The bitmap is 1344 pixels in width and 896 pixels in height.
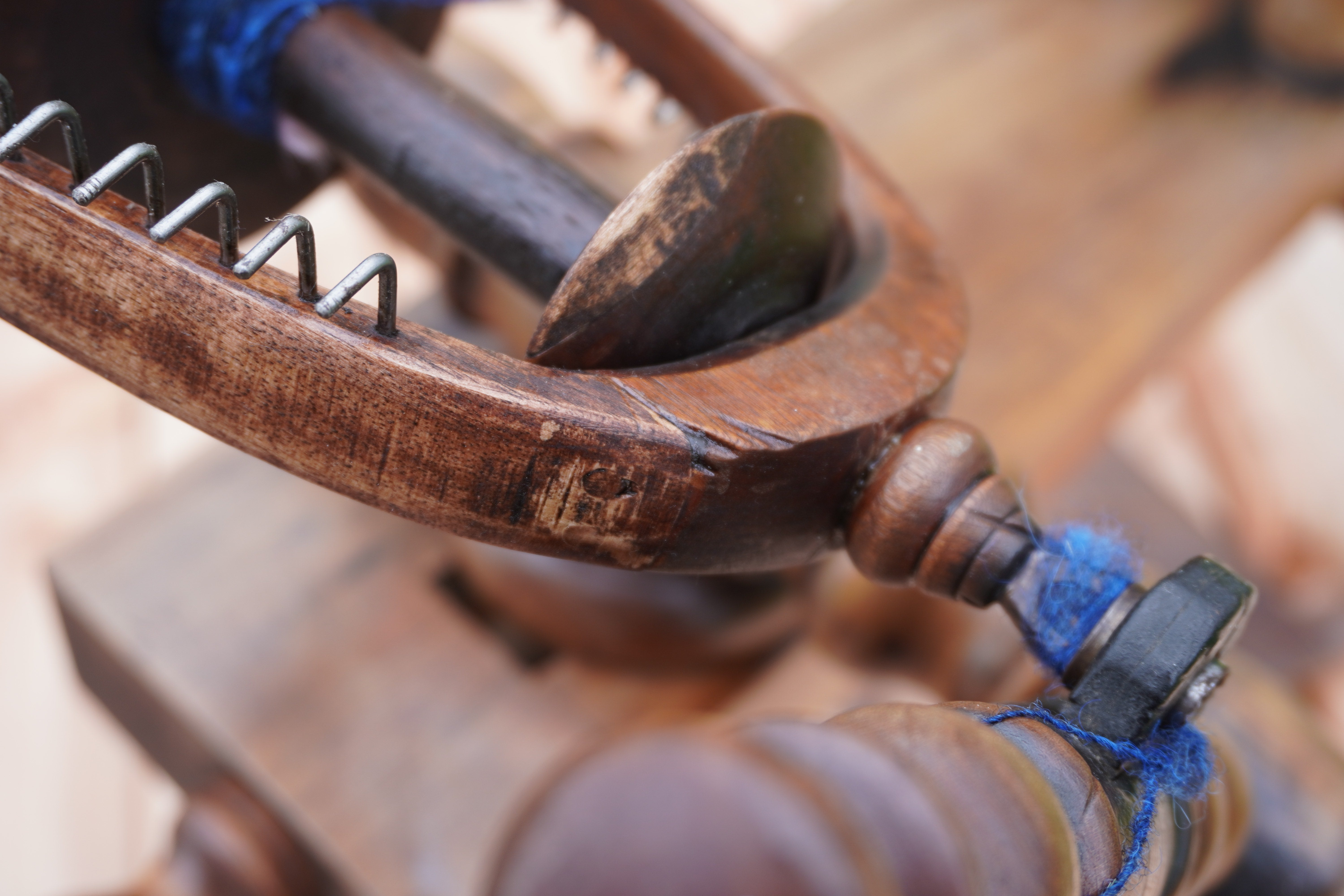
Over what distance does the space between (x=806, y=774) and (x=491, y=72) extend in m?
0.70

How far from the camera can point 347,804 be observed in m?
0.50

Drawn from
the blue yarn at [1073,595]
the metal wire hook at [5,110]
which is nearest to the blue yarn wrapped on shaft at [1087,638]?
the blue yarn at [1073,595]

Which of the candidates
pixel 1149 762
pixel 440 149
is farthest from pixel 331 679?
pixel 1149 762

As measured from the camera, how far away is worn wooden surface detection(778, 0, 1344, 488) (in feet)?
2.09

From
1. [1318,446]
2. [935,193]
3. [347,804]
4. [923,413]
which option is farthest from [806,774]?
[1318,446]

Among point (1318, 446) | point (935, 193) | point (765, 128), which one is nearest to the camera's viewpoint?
point (765, 128)

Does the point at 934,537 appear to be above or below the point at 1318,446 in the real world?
above

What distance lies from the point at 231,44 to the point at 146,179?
13 cm

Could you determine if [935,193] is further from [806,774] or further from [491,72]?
[806,774]

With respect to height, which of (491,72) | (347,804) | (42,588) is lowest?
(42,588)

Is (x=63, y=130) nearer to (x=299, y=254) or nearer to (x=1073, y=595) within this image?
(x=299, y=254)

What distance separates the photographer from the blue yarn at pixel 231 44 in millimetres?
382

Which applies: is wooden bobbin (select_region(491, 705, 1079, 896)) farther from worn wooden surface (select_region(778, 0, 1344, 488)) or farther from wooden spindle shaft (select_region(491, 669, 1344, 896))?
worn wooden surface (select_region(778, 0, 1344, 488))

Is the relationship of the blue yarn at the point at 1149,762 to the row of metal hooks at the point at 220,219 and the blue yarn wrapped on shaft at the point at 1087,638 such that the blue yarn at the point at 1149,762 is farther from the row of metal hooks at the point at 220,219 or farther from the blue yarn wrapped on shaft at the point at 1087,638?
the row of metal hooks at the point at 220,219
